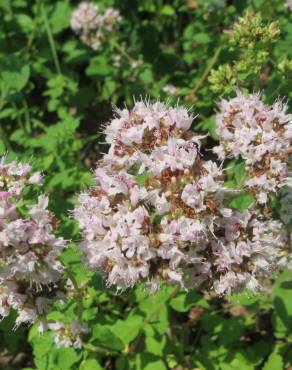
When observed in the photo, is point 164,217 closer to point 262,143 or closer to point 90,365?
point 262,143

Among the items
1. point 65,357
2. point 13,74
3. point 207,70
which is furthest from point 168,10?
point 65,357

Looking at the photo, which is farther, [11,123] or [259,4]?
[11,123]

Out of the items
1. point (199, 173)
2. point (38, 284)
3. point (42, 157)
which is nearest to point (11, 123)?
point (42, 157)

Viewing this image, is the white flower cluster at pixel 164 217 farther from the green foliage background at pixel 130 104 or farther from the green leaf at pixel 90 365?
the green leaf at pixel 90 365

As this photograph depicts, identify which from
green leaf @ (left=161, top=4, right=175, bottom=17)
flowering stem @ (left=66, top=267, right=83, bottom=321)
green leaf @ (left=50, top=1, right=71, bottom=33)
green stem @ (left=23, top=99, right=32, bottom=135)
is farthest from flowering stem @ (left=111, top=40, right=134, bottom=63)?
flowering stem @ (left=66, top=267, right=83, bottom=321)

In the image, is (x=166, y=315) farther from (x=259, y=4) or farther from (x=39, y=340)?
(x=259, y=4)

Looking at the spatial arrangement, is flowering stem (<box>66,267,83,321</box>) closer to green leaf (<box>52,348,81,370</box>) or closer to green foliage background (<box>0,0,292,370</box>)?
green foliage background (<box>0,0,292,370</box>)
